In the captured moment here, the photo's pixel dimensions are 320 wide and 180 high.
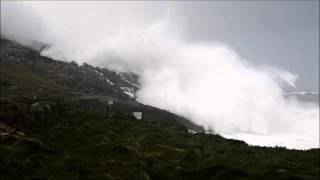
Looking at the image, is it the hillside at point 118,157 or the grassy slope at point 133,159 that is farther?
the hillside at point 118,157

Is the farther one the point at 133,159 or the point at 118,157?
the point at 118,157

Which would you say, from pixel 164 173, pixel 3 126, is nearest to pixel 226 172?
pixel 164 173

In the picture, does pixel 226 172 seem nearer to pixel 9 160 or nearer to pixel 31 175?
pixel 31 175

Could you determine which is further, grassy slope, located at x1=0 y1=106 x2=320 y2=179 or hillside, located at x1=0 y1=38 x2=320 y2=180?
hillside, located at x1=0 y1=38 x2=320 y2=180

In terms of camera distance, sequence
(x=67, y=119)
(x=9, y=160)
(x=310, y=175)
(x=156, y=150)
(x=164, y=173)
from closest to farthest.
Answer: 1. (x=310, y=175)
2. (x=164, y=173)
3. (x=9, y=160)
4. (x=156, y=150)
5. (x=67, y=119)

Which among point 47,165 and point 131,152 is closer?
point 47,165

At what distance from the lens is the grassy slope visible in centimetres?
3781

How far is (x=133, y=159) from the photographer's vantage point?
Answer: 46500mm

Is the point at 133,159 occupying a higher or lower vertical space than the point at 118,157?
lower

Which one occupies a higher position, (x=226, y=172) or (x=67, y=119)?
(x=67, y=119)

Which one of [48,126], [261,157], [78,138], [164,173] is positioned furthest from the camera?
[48,126]

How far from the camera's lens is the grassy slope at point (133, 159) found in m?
37.8

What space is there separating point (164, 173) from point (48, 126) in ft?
120

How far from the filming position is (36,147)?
5012 centimetres
